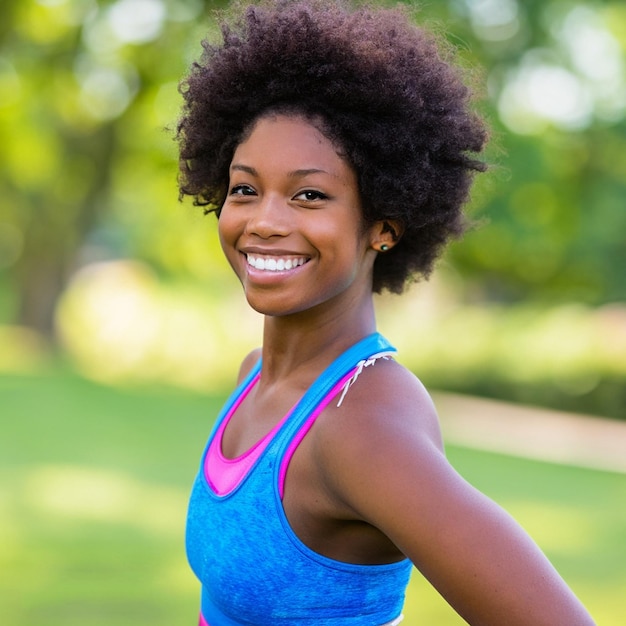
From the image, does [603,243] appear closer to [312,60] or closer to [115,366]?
[115,366]

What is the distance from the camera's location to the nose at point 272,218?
2078mm

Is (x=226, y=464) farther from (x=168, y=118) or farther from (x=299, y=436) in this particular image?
(x=168, y=118)

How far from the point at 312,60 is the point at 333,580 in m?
1.09

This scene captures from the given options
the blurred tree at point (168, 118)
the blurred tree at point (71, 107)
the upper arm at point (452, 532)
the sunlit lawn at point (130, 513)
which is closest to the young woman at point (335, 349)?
the upper arm at point (452, 532)

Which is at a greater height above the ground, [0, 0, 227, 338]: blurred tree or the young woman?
[0, 0, 227, 338]: blurred tree

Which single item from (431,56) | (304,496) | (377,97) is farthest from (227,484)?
(431,56)

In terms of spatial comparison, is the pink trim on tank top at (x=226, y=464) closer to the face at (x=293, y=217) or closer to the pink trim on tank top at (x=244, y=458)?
the pink trim on tank top at (x=244, y=458)

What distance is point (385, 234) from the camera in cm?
231

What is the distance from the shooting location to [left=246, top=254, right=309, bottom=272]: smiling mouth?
2096 millimetres

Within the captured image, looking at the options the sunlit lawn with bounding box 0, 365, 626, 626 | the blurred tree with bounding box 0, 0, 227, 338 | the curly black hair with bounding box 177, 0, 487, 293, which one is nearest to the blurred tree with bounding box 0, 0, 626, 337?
the blurred tree with bounding box 0, 0, 227, 338

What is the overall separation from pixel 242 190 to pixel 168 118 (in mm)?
12343

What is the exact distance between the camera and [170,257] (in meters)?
29.0

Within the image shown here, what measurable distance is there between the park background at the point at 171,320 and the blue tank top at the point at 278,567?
13.9ft

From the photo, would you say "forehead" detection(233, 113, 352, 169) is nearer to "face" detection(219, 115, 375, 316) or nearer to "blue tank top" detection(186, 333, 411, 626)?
"face" detection(219, 115, 375, 316)
